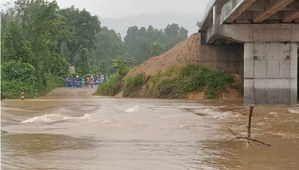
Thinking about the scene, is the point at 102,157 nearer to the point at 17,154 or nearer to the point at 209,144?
the point at 17,154

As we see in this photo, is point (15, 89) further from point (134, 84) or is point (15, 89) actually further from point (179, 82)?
point (179, 82)

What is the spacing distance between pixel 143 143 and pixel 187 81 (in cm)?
2199

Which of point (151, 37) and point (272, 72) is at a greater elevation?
point (151, 37)

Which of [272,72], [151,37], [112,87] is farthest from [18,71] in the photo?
[151,37]

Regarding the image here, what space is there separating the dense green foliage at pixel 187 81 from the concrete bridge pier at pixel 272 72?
7.05 meters

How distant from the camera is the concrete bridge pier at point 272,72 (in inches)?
854

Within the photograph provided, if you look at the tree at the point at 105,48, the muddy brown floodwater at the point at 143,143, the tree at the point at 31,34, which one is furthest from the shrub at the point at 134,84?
the tree at the point at 105,48

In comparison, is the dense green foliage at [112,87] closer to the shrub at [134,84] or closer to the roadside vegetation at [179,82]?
the roadside vegetation at [179,82]

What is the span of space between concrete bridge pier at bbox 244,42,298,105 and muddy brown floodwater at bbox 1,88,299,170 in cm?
758

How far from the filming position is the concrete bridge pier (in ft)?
71.2

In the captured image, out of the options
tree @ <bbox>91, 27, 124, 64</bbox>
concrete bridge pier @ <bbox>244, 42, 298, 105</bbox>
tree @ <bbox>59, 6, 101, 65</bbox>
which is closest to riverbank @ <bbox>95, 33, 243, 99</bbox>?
concrete bridge pier @ <bbox>244, 42, 298, 105</bbox>

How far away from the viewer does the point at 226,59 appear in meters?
32.4

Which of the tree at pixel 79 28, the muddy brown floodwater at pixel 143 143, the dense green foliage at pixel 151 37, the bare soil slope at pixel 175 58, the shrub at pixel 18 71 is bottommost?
the muddy brown floodwater at pixel 143 143

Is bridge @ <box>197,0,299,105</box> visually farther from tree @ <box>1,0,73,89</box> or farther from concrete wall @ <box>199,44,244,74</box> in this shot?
tree @ <box>1,0,73,89</box>
